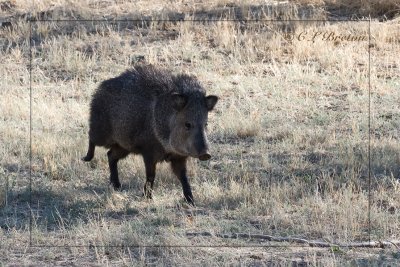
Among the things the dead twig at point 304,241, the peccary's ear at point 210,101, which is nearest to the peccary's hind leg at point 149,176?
the peccary's ear at point 210,101

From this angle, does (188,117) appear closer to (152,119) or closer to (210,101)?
(210,101)

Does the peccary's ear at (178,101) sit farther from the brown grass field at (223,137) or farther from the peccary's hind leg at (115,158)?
the peccary's hind leg at (115,158)

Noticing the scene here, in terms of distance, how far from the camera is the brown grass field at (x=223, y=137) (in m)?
8.02

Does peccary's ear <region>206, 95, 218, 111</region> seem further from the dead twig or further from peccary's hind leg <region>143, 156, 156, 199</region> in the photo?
the dead twig

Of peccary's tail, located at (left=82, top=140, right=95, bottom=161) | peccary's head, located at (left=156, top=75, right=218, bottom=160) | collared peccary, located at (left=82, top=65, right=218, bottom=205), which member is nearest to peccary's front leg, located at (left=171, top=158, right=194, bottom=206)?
collared peccary, located at (left=82, top=65, right=218, bottom=205)

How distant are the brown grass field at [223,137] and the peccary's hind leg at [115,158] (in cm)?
12

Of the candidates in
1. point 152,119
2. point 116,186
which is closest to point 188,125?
point 152,119

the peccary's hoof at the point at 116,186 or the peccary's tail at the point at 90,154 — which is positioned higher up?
the peccary's tail at the point at 90,154

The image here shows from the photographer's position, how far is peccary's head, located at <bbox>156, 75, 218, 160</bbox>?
907 cm

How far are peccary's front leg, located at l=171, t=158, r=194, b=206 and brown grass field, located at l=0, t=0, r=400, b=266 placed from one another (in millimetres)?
125

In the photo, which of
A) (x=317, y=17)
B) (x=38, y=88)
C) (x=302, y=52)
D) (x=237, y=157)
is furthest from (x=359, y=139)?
(x=317, y=17)

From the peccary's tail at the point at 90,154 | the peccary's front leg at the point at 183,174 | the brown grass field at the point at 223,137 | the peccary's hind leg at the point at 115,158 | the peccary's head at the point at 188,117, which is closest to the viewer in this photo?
the brown grass field at the point at 223,137

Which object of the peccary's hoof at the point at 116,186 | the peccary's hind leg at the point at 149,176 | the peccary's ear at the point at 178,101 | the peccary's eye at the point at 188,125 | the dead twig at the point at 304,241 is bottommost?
the dead twig at the point at 304,241

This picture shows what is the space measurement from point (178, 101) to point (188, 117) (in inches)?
7.4
